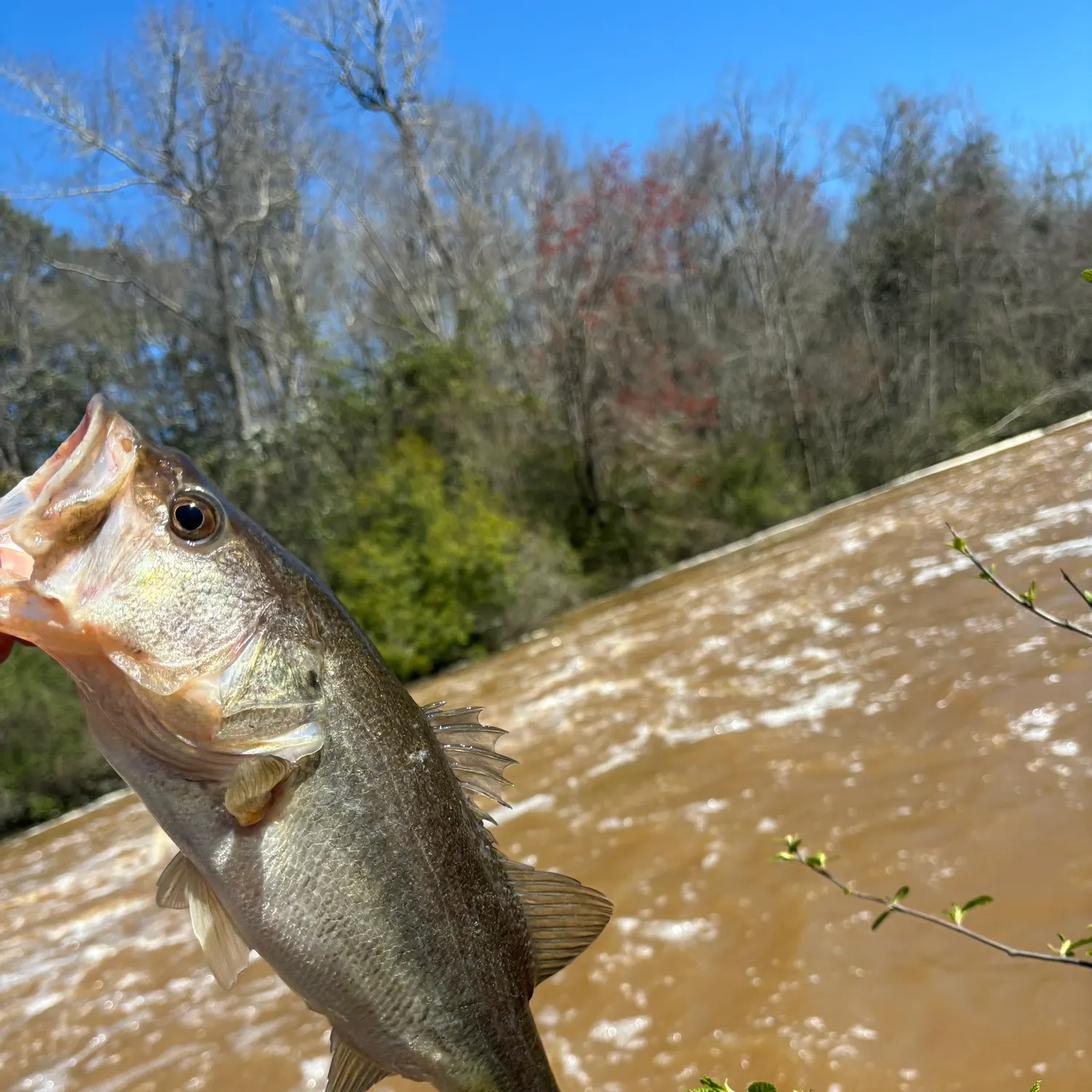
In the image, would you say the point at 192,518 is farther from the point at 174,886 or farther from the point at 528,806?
the point at 528,806

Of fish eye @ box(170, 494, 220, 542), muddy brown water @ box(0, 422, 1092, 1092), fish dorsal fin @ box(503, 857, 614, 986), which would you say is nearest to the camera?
fish eye @ box(170, 494, 220, 542)

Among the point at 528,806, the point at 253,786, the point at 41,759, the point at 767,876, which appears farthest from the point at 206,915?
the point at 41,759

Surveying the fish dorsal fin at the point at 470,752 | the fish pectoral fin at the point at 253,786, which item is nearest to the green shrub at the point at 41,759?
the fish dorsal fin at the point at 470,752

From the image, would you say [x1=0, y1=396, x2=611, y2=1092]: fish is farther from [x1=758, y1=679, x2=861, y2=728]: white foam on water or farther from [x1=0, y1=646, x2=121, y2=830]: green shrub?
[x1=0, y1=646, x2=121, y2=830]: green shrub

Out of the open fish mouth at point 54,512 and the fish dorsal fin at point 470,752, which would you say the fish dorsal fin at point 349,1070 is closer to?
the fish dorsal fin at point 470,752

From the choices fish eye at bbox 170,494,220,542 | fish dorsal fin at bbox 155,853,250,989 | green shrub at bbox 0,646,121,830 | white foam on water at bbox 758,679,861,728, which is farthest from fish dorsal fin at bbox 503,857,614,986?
green shrub at bbox 0,646,121,830

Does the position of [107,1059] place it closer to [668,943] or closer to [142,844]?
[668,943]
